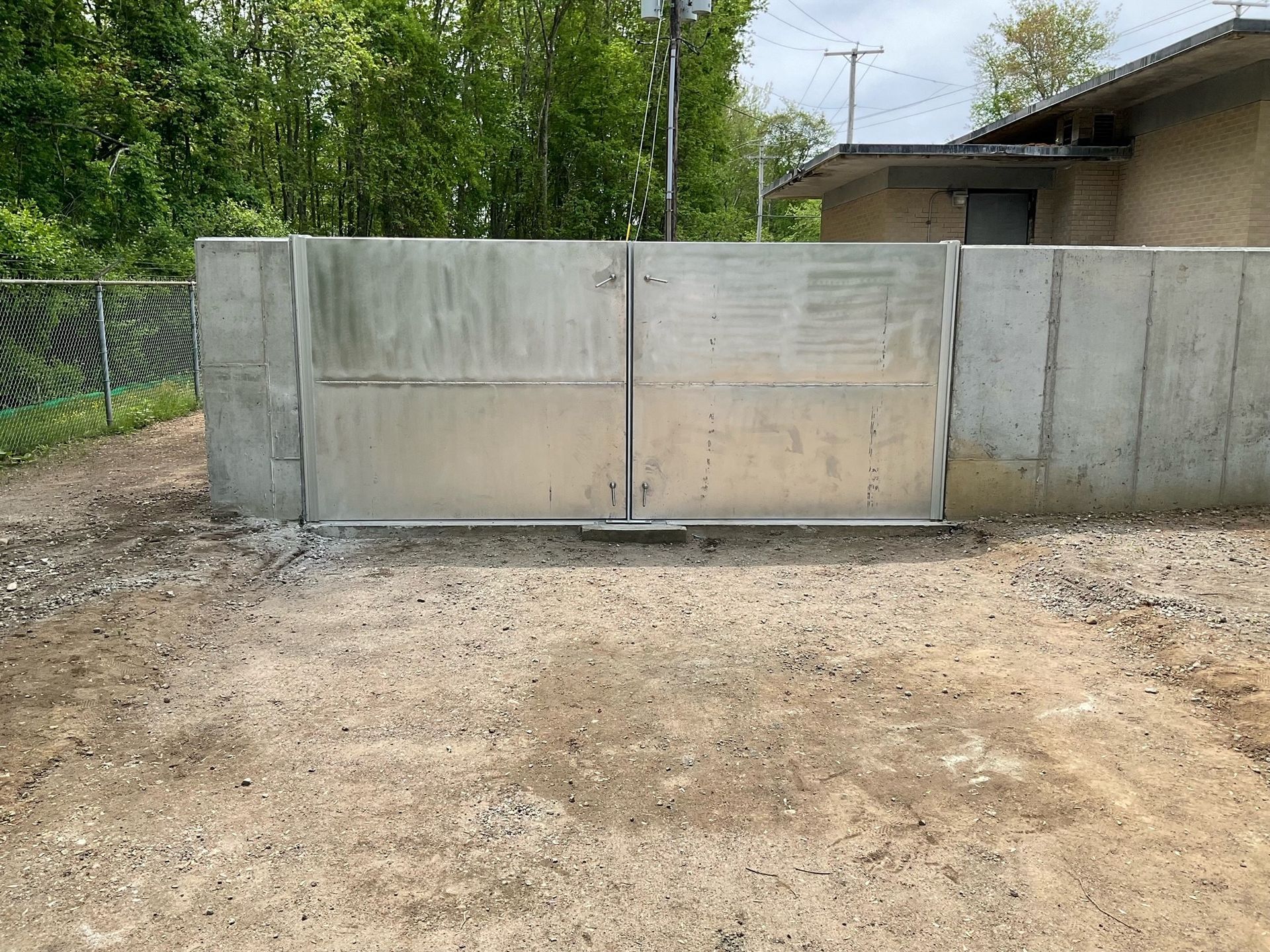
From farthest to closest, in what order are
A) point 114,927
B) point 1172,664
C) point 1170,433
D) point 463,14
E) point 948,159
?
point 463,14
point 948,159
point 1170,433
point 1172,664
point 114,927

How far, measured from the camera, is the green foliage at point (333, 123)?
1545 cm

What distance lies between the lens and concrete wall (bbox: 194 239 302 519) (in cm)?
736

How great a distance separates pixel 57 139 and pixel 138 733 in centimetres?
1496

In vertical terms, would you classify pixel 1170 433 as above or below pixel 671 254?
below

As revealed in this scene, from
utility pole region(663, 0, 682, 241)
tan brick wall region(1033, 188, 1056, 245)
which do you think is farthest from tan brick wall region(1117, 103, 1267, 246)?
utility pole region(663, 0, 682, 241)

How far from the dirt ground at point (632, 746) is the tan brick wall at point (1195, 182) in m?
6.76

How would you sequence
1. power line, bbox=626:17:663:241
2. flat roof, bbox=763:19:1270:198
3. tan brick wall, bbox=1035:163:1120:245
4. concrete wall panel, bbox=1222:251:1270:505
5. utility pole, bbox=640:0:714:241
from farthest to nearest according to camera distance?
power line, bbox=626:17:663:241
utility pole, bbox=640:0:714:241
tan brick wall, bbox=1035:163:1120:245
flat roof, bbox=763:19:1270:198
concrete wall panel, bbox=1222:251:1270:505

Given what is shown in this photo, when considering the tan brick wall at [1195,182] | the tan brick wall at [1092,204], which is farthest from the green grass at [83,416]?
the tan brick wall at [1195,182]

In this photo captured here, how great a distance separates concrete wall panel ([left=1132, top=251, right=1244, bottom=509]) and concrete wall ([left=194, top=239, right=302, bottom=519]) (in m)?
6.92

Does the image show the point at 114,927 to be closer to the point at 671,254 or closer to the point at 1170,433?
the point at 671,254

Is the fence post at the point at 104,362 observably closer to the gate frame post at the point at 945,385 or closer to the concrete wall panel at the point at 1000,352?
the gate frame post at the point at 945,385

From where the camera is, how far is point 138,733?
429cm

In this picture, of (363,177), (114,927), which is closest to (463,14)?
(363,177)

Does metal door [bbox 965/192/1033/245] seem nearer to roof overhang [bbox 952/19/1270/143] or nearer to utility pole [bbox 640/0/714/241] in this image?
roof overhang [bbox 952/19/1270/143]
